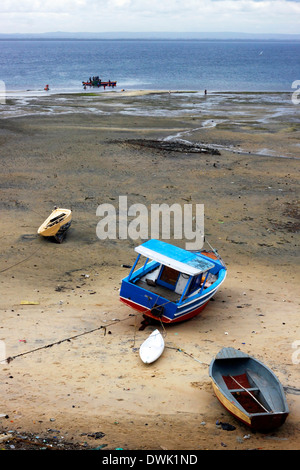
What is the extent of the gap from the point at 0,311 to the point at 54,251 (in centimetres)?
503

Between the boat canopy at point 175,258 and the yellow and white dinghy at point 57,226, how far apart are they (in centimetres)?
601

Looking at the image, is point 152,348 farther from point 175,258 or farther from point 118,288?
point 118,288

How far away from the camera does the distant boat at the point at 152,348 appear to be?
1077 cm

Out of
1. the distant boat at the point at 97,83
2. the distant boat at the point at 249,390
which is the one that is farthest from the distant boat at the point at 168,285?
the distant boat at the point at 97,83

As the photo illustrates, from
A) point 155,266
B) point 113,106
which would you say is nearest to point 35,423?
point 155,266

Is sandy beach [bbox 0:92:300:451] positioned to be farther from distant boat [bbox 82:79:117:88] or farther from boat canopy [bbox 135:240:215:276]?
distant boat [bbox 82:79:117:88]

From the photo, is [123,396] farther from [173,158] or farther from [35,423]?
[173,158]

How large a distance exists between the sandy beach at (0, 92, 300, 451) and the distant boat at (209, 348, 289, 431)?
11.6 inches

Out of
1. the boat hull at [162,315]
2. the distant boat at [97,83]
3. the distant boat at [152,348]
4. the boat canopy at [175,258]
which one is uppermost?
the distant boat at [97,83]

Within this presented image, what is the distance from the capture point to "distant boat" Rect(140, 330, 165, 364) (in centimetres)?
1077

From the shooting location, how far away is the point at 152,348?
11.1m

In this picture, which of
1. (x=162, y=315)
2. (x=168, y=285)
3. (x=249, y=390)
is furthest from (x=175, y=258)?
(x=249, y=390)

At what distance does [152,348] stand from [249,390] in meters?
2.50

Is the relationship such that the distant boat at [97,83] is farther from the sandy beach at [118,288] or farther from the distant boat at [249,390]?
the distant boat at [249,390]
